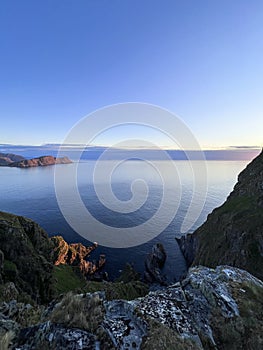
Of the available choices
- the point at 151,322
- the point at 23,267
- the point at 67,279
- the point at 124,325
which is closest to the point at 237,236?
the point at 67,279

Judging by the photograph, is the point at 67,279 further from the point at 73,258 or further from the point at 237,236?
the point at 237,236

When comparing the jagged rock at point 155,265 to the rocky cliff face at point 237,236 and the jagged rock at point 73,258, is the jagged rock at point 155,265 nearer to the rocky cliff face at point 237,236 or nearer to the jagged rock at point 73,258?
the rocky cliff face at point 237,236

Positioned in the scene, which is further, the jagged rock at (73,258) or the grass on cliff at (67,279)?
the jagged rock at (73,258)

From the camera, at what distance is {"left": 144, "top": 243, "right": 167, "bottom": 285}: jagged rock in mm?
68438

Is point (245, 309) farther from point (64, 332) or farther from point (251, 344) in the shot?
point (64, 332)

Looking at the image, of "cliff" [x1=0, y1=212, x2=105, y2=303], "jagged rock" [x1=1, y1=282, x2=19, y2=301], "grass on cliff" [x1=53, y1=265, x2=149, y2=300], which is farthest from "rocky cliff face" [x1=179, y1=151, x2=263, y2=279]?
"jagged rock" [x1=1, y1=282, x2=19, y2=301]

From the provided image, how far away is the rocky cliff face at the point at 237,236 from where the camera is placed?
162ft

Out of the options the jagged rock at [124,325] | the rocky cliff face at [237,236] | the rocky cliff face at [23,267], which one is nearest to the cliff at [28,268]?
the rocky cliff face at [23,267]

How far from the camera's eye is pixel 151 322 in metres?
7.90

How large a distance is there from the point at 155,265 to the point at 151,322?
7132 centimetres

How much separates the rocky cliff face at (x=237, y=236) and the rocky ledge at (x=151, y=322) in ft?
142

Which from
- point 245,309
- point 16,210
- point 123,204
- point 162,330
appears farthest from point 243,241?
point 16,210

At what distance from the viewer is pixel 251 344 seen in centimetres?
784

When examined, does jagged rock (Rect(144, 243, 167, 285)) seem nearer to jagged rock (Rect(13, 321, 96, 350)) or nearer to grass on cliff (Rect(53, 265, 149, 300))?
grass on cliff (Rect(53, 265, 149, 300))
